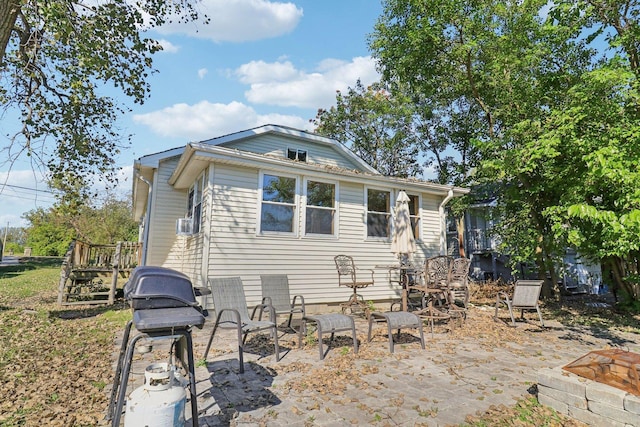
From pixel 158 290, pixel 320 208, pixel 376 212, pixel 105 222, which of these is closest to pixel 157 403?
pixel 158 290

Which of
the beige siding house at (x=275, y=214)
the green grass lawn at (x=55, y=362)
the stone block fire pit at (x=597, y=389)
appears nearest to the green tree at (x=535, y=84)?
the beige siding house at (x=275, y=214)

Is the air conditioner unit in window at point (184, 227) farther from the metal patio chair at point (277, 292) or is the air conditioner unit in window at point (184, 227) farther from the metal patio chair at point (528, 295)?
the metal patio chair at point (528, 295)

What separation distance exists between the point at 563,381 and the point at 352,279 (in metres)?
5.86

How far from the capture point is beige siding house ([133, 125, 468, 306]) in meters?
7.46

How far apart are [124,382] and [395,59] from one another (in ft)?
46.1

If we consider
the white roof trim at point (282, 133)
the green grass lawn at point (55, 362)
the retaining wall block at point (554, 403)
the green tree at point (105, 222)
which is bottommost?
the green grass lawn at point (55, 362)

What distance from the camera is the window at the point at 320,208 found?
859 centimetres

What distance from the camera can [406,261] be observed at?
995cm

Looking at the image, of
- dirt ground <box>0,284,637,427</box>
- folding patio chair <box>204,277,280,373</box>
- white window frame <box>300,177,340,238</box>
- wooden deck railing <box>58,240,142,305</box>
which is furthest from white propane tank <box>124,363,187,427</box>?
wooden deck railing <box>58,240,142,305</box>

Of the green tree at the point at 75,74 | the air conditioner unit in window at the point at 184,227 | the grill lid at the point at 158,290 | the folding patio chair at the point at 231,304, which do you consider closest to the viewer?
the grill lid at the point at 158,290

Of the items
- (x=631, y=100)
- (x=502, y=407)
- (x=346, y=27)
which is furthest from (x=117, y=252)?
(x=631, y=100)

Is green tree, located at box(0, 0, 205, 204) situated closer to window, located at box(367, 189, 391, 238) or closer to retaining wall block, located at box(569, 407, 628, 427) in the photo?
window, located at box(367, 189, 391, 238)

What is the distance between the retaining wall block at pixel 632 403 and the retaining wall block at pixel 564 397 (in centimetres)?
31

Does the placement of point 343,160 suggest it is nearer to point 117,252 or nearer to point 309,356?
point 117,252
